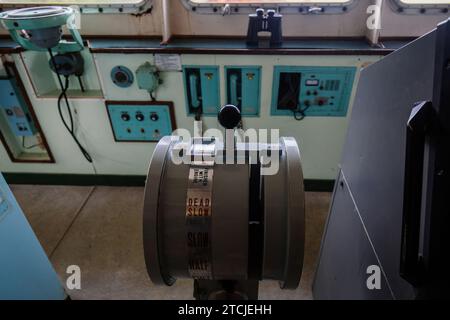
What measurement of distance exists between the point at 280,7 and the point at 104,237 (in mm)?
1938

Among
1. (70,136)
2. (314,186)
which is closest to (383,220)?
(314,186)

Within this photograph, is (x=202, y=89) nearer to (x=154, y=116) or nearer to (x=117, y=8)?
(x=154, y=116)

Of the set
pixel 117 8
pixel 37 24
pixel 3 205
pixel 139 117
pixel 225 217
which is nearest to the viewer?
pixel 225 217

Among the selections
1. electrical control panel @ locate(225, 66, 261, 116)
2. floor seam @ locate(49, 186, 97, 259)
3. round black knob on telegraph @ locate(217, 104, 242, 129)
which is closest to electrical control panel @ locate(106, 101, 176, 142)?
electrical control panel @ locate(225, 66, 261, 116)

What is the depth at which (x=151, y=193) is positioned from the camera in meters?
0.70

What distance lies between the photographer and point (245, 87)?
2.01 m

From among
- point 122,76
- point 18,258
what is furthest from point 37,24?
point 18,258

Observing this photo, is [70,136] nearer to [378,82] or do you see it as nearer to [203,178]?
[203,178]

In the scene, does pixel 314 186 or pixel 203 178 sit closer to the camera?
pixel 203 178

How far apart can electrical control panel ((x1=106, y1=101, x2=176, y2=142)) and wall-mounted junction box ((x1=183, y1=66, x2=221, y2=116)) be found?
16 centimetres

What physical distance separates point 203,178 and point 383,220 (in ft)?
1.63

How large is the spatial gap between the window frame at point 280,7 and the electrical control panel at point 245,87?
1.36 feet

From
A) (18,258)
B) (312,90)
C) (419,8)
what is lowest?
(18,258)

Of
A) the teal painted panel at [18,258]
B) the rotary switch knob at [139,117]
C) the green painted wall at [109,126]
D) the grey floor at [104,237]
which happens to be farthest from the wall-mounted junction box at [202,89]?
the teal painted panel at [18,258]
